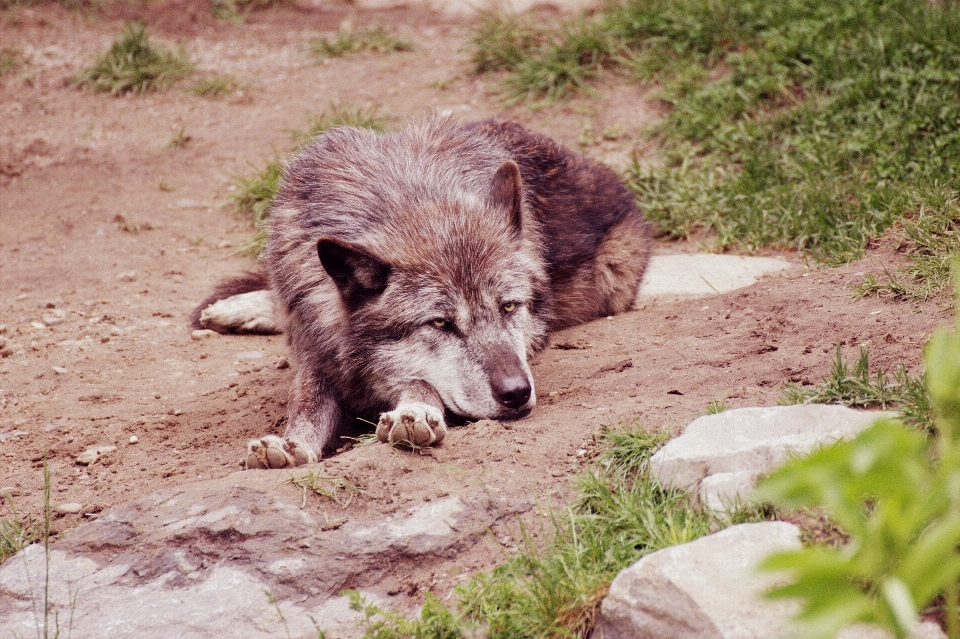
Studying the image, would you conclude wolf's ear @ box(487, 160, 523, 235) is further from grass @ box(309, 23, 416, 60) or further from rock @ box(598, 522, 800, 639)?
grass @ box(309, 23, 416, 60)

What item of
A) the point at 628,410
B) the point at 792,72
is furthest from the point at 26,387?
the point at 792,72

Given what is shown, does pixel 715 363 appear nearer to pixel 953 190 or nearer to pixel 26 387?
pixel 953 190

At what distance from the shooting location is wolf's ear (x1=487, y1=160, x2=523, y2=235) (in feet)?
14.4

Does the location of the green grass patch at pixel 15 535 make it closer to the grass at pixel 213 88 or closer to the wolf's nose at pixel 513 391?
the wolf's nose at pixel 513 391

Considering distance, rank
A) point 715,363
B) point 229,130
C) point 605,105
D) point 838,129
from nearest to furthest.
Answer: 1. point 715,363
2. point 838,129
3. point 605,105
4. point 229,130

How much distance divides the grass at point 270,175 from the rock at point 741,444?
15.2ft

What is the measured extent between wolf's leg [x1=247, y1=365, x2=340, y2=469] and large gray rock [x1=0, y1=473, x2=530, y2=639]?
13.6 inches

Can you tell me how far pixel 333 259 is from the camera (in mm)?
3988

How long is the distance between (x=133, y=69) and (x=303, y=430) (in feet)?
21.4

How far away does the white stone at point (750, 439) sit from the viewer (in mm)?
2770

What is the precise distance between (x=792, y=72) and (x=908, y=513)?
6657 millimetres


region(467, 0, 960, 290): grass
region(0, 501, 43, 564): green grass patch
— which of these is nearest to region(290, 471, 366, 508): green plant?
region(0, 501, 43, 564): green grass patch

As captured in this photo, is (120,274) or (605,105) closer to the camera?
(120,274)

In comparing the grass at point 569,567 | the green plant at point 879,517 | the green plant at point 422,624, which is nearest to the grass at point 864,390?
the grass at point 569,567
